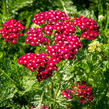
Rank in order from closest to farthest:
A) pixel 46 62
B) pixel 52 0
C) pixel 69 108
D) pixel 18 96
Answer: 1. pixel 46 62
2. pixel 69 108
3. pixel 18 96
4. pixel 52 0

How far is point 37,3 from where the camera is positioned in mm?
5809

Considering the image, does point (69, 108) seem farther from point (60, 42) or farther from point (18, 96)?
point (60, 42)

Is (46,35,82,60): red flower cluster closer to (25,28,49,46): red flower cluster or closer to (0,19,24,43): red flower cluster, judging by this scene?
(25,28,49,46): red flower cluster

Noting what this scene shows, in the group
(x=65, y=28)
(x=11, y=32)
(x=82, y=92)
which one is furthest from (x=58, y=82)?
(x=11, y=32)

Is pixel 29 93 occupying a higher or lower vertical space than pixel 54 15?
lower

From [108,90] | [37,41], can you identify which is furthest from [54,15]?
[108,90]

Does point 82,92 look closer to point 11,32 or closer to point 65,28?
point 65,28

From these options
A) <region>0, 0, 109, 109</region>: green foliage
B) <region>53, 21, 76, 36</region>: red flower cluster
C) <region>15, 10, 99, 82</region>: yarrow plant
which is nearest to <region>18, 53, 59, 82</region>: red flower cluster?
<region>15, 10, 99, 82</region>: yarrow plant

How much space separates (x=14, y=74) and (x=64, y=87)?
0.87 meters

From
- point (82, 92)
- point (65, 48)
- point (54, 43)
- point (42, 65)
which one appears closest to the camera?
point (42, 65)

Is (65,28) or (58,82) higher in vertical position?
(65,28)

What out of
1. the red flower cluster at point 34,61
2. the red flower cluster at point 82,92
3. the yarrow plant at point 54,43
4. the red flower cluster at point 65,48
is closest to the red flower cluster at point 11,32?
the yarrow plant at point 54,43

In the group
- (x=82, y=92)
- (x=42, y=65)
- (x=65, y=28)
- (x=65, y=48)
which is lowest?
(x=82, y=92)

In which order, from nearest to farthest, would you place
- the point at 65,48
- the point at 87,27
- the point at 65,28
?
the point at 65,48 → the point at 65,28 → the point at 87,27
